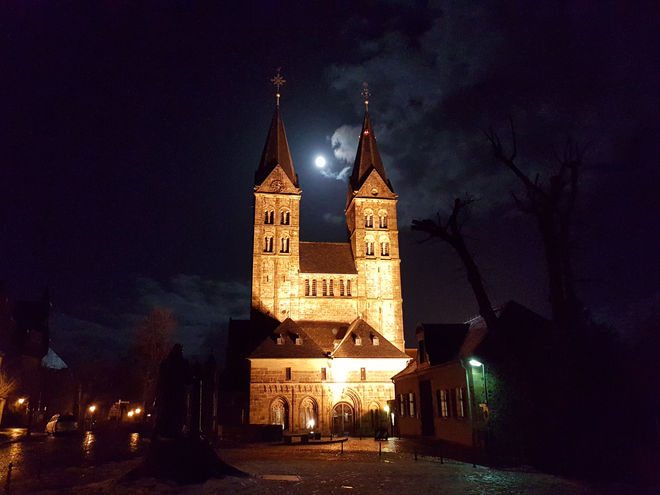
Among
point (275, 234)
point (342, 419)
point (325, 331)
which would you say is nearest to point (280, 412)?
Result: point (342, 419)

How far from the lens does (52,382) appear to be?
57156 mm

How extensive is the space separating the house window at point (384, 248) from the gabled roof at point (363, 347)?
40.9 ft

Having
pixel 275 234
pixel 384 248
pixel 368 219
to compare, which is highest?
pixel 368 219

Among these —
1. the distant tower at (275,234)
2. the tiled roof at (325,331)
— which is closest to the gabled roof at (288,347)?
the tiled roof at (325,331)

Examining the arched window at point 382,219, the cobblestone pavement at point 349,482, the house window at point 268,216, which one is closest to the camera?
the cobblestone pavement at point 349,482

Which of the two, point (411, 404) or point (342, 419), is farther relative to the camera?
point (342, 419)

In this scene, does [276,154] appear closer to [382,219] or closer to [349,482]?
[382,219]

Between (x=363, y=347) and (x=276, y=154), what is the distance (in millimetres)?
26608

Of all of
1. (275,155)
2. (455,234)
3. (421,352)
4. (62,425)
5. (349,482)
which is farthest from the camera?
(275,155)

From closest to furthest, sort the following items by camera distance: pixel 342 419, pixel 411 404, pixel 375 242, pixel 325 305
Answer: pixel 411 404, pixel 342 419, pixel 325 305, pixel 375 242

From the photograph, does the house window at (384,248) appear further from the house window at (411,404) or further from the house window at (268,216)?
the house window at (411,404)

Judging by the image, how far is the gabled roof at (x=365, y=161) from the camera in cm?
5978

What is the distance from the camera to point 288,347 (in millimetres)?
43000

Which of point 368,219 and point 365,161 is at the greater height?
point 365,161
